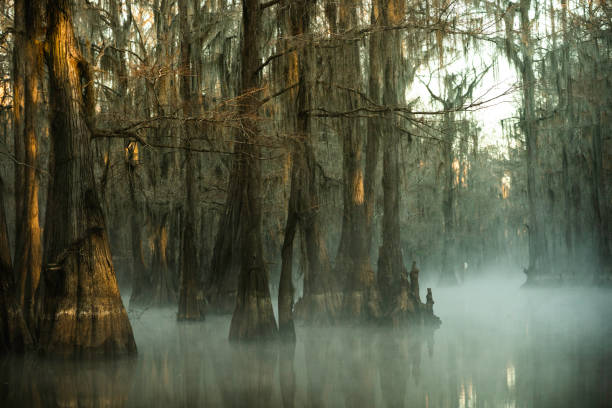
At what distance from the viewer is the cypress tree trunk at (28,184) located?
13.0 metres

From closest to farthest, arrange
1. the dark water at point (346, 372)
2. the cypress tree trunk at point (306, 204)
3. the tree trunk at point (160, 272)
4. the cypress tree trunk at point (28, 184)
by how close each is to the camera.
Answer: the dark water at point (346, 372), the cypress tree trunk at point (28, 184), the cypress tree trunk at point (306, 204), the tree trunk at point (160, 272)

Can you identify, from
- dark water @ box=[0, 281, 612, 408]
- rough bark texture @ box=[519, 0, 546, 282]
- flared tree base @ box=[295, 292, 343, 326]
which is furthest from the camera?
rough bark texture @ box=[519, 0, 546, 282]

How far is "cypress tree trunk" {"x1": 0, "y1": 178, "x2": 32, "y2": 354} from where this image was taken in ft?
35.3

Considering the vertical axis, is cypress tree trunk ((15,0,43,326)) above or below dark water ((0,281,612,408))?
above

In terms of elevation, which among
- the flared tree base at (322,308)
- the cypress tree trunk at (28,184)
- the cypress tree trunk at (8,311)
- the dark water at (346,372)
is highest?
the cypress tree trunk at (28,184)

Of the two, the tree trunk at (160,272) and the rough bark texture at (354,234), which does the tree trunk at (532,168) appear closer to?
the rough bark texture at (354,234)

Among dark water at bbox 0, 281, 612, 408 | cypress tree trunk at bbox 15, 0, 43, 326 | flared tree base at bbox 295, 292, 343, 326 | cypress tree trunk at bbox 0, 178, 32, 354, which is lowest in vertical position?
dark water at bbox 0, 281, 612, 408

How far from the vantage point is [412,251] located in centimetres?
3606

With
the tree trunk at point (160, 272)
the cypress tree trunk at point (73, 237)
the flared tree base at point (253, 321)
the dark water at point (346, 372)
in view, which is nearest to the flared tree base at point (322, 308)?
the dark water at point (346, 372)

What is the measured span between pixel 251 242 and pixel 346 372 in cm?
363

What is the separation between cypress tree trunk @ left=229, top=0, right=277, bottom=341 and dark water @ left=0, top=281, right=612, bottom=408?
18.3 inches

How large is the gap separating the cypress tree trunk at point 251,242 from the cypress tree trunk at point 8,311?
3.71m

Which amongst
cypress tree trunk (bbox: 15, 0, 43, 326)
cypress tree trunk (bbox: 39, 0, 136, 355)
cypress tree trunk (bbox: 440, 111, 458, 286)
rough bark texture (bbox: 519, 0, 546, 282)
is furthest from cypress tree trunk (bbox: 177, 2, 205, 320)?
cypress tree trunk (bbox: 440, 111, 458, 286)

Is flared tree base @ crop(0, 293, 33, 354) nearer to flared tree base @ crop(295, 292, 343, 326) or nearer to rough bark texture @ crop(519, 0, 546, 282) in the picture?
flared tree base @ crop(295, 292, 343, 326)
